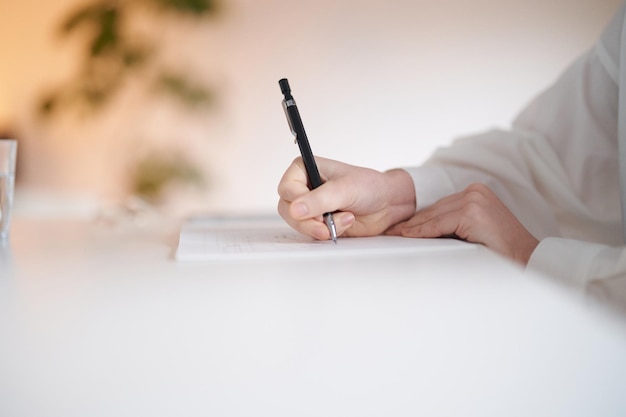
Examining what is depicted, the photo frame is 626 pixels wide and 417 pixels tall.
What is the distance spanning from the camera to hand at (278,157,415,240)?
0.77 m

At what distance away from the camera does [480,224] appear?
80 cm

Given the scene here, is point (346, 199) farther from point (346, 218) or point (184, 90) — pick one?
point (184, 90)

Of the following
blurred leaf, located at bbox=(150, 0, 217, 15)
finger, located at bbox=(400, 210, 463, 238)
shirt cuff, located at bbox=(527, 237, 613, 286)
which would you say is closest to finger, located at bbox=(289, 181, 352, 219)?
finger, located at bbox=(400, 210, 463, 238)

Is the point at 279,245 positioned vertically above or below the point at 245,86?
below

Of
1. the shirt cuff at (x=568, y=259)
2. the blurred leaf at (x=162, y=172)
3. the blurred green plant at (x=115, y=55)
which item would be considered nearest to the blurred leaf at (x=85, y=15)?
the blurred green plant at (x=115, y=55)

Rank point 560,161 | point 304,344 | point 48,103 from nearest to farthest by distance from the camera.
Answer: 1. point 304,344
2. point 560,161
3. point 48,103

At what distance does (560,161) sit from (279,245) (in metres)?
0.57

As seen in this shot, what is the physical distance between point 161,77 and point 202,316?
3479 mm

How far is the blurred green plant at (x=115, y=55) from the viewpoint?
12.0 feet

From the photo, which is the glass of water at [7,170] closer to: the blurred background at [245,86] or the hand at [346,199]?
the hand at [346,199]

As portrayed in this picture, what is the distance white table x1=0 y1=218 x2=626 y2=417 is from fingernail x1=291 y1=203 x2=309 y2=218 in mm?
125

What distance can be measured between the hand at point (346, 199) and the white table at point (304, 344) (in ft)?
0.51

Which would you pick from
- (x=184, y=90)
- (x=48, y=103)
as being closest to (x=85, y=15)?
(x=48, y=103)

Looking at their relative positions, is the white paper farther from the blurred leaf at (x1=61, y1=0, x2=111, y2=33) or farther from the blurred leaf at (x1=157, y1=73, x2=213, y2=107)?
the blurred leaf at (x1=61, y1=0, x2=111, y2=33)
